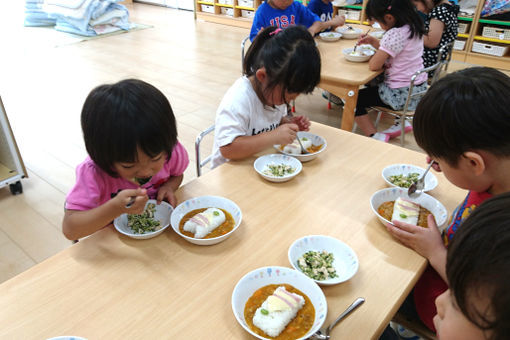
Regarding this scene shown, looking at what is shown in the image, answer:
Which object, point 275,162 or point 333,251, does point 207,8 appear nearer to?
point 275,162

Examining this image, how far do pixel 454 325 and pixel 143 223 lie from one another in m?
0.75

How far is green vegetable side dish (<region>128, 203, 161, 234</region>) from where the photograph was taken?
97cm

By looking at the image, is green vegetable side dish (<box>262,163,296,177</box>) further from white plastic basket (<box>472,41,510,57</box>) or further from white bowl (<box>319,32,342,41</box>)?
white plastic basket (<box>472,41,510,57</box>)

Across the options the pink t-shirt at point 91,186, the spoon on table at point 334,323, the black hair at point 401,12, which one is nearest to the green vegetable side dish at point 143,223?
the pink t-shirt at point 91,186

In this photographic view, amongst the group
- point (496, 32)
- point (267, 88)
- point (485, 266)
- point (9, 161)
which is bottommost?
point (9, 161)

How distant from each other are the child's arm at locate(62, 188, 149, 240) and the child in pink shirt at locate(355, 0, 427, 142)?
186cm

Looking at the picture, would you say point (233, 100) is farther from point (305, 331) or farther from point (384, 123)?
point (384, 123)

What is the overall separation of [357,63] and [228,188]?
1664mm

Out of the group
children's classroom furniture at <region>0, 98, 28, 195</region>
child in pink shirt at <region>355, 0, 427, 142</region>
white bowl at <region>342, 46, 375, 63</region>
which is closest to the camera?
children's classroom furniture at <region>0, 98, 28, 195</region>

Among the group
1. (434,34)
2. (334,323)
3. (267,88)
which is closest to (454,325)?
(334,323)

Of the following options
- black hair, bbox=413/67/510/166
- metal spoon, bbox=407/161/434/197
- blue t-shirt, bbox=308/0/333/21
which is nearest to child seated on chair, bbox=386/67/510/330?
black hair, bbox=413/67/510/166

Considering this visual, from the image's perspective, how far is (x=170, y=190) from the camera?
1134mm

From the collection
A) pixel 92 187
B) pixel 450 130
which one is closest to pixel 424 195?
pixel 450 130

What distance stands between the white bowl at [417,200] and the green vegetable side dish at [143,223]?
2.01ft
